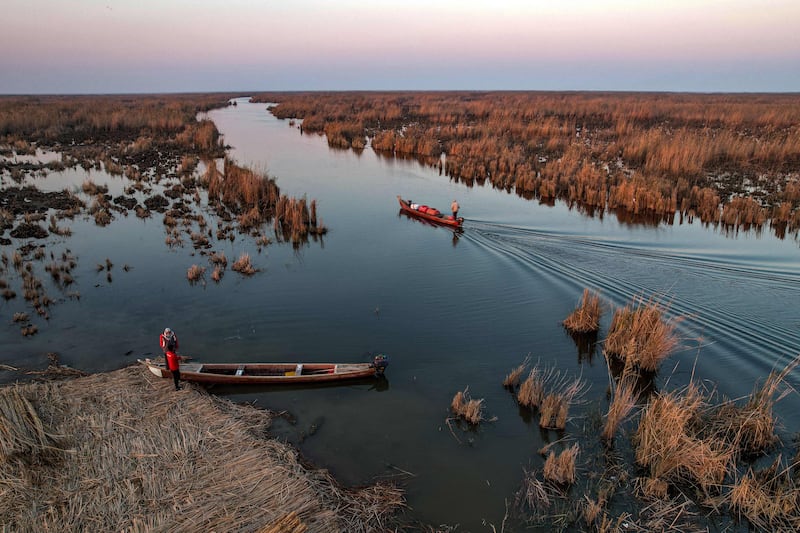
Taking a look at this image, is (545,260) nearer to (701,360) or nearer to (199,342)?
(701,360)

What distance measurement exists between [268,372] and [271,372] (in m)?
0.07

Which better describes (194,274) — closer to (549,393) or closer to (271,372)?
(271,372)

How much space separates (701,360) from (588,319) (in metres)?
2.95

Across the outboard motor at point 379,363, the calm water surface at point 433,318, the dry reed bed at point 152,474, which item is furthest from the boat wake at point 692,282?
the dry reed bed at point 152,474

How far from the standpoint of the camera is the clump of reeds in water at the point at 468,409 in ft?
33.6

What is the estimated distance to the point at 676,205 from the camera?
83.7 ft

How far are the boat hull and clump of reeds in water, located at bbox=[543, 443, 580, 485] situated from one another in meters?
4.57

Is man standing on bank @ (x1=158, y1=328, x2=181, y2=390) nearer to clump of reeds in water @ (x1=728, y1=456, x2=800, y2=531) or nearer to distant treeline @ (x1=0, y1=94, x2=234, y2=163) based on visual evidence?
clump of reeds in water @ (x1=728, y1=456, x2=800, y2=531)

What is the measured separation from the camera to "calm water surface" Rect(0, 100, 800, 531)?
981 centimetres

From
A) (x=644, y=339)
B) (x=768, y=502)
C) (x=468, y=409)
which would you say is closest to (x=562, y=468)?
(x=468, y=409)

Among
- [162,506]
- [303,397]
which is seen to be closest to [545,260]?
[303,397]

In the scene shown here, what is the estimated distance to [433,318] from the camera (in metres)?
14.9

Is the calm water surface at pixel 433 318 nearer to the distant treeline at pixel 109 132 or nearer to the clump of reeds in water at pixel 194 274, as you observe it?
the clump of reeds in water at pixel 194 274

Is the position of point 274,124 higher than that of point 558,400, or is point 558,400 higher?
point 274,124
